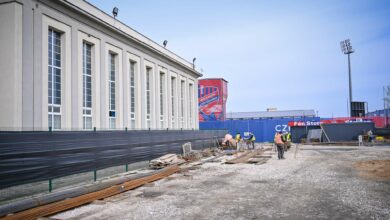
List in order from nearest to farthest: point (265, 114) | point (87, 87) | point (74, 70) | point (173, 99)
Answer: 1. point (74, 70)
2. point (87, 87)
3. point (173, 99)
4. point (265, 114)

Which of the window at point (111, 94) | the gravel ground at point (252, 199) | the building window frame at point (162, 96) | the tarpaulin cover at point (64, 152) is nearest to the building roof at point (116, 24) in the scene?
the building window frame at point (162, 96)

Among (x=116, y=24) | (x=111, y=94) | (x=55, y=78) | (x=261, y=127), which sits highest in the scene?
(x=116, y=24)

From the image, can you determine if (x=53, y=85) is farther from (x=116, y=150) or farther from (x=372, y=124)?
(x=372, y=124)

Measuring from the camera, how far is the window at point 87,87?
19.3 meters

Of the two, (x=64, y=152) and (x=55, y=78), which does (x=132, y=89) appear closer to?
(x=55, y=78)

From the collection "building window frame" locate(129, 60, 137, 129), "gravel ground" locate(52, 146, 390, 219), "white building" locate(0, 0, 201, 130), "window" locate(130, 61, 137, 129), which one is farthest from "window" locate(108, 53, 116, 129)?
"gravel ground" locate(52, 146, 390, 219)

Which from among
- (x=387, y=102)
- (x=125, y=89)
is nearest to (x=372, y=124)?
(x=387, y=102)

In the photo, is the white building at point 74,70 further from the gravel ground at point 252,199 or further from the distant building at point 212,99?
the distant building at point 212,99

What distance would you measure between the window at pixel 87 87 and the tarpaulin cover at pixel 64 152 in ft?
18.4

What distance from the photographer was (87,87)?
64.5ft

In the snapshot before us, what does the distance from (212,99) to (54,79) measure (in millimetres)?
47214

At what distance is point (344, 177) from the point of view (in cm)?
1157

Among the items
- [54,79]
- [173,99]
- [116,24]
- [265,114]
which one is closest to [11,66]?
[54,79]

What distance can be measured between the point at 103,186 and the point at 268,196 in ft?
16.4
